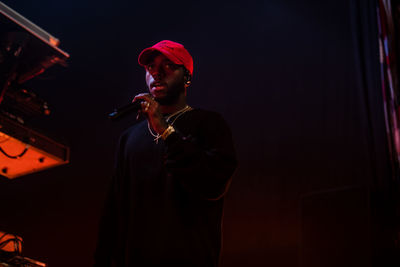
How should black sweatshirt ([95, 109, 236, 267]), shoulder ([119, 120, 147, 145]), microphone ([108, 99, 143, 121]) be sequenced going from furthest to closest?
1. shoulder ([119, 120, 147, 145])
2. microphone ([108, 99, 143, 121])
3. black sweatshirt ([95, 109, 236, 267])

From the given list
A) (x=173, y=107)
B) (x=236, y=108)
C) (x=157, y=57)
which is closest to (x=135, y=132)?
(x=173, y=107)

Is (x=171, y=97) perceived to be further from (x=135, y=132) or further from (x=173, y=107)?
(x=135, y=132)

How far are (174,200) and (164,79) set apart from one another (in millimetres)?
432

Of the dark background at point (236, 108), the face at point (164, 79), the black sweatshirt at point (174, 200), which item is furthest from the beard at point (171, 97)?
the dark background at point (236, 108)

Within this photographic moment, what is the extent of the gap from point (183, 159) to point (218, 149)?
137 millimetres

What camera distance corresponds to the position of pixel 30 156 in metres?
2.41

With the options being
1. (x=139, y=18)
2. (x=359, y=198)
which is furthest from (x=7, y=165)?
(x=359, y=198)

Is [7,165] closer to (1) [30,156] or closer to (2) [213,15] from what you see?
(1) [30,156]

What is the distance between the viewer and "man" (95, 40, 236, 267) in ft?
4.16

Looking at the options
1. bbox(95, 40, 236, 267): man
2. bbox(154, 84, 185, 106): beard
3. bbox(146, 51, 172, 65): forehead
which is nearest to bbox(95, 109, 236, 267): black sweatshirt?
bbox(95, 40, 236, 267): man

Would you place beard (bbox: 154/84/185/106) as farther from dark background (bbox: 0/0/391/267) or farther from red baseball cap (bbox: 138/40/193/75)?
dark background (bbox: 0/0/391/267)

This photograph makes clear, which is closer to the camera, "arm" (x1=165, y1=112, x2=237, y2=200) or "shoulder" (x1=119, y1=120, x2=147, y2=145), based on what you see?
"arm" (x1=165, y1=112, x2=237, y2=200)

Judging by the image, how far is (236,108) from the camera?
10.7 ft

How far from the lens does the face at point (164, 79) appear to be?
1.55m
